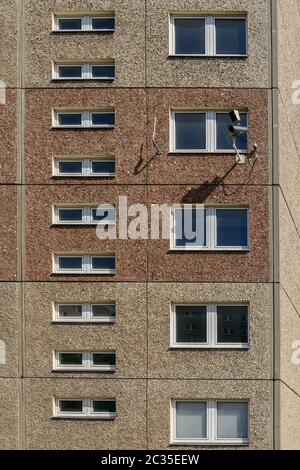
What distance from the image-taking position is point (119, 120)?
30359 millimetres

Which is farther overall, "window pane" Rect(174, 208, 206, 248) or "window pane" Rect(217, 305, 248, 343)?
"window pane" Rect(174, 208, 206, 248)

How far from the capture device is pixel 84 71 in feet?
101

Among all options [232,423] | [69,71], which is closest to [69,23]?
[69,71]

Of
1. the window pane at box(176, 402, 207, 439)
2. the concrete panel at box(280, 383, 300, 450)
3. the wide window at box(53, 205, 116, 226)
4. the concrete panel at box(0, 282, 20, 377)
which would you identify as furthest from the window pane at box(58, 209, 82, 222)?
the concrete panel at box(280, 383, 300, 450)

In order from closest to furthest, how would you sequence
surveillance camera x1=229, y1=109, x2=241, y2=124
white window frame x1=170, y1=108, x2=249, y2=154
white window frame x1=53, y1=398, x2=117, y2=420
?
surveillance camera x1=229, y1=109, x2=241, y2=124 < white window frame x1=53, y1=398, x2=117, y2=420 < white window frame x1=170, y1=108, x2=249, y2=154

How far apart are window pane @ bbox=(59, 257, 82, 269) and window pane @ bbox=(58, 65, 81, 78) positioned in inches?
168

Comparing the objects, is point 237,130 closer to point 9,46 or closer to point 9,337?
point 9,46

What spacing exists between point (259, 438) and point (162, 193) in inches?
235

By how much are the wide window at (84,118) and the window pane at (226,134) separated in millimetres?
2467

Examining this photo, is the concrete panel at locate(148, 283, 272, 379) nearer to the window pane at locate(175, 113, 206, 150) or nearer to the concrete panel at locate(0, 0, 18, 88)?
the window pane at locate(175, 113, 206, 150)

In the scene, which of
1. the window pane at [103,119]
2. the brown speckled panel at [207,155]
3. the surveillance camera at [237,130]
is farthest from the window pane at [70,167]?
the surveillance camera at [237,130]

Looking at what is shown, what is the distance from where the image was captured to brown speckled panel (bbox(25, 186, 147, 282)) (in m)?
30.1

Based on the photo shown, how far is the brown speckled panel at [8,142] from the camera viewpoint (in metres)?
30.3

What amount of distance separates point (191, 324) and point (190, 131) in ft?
14.6
